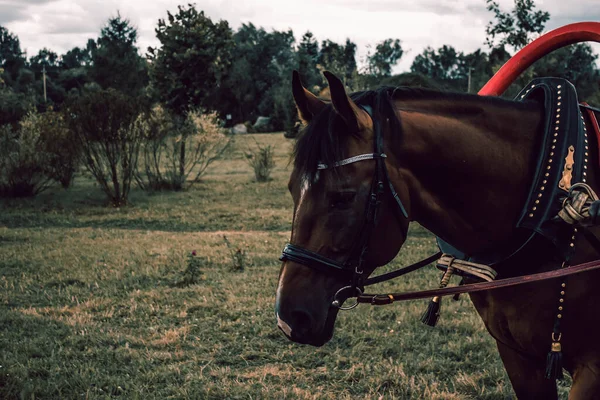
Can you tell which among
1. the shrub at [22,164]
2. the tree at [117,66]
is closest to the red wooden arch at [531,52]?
the shrub at [22,164]

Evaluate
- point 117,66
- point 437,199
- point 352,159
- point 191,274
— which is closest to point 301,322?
point 352,159

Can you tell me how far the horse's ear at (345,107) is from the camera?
165cm

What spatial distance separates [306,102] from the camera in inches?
75.2

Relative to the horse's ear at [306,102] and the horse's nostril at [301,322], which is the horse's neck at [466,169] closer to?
the horse's ear at [306,102]

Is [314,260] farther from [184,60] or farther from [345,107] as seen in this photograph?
[184,60]

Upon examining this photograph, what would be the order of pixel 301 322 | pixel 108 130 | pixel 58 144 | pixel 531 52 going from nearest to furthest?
pixel 301 322, pixel 531 52, pixel 108 130, pixel 58 144

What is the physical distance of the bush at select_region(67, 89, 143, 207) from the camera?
11.9 metres

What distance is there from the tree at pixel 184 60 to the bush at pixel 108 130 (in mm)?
10729

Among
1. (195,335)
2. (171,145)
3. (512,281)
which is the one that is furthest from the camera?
(171,145)

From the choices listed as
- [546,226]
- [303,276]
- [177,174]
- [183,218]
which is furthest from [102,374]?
[177,174]

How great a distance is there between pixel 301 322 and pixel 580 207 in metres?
0.98

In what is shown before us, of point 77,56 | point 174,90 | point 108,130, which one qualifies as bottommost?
point 108,130

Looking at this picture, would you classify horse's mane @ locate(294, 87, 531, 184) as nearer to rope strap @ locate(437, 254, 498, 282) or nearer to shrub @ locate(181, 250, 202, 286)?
rope strap @ locate(437, 254, 498, 282)

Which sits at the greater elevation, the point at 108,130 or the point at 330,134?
the point at 108,130
